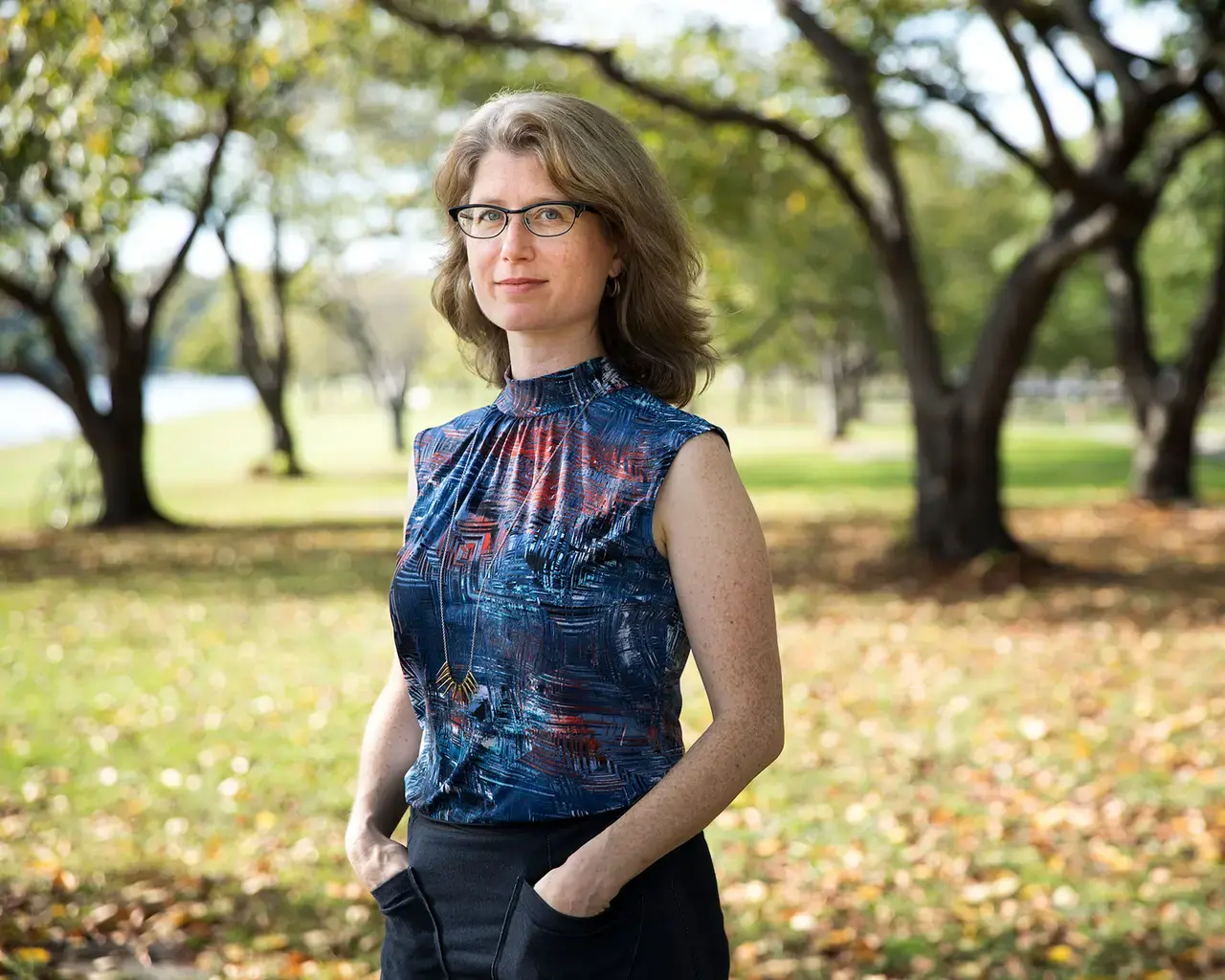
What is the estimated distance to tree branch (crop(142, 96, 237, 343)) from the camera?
60.6 feet

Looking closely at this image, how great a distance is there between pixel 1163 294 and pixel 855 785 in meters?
33.3

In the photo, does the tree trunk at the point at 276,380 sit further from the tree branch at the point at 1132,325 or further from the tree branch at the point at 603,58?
the tree branch at the point at 603,58

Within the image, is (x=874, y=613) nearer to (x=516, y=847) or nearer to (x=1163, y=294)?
(x=516, y=847)

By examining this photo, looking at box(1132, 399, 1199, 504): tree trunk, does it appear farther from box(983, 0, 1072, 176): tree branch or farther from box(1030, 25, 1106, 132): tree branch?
box(983, 0, 1072, 176): tree branch

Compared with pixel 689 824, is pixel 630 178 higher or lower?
higher

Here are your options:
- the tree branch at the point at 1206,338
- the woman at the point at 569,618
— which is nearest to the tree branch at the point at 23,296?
the tree branch at the point at 1206,338

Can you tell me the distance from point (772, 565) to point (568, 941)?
1299 centimetres

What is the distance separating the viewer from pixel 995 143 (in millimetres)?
12820

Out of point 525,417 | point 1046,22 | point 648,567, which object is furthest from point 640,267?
point 1046,22

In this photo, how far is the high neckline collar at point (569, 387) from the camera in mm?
2230

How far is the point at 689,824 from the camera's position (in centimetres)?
200

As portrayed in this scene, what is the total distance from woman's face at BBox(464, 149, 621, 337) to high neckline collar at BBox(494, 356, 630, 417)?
0.08 meters

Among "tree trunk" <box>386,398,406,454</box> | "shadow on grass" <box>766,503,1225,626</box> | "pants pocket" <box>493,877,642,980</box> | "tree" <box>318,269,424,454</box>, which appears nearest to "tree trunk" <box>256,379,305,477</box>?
"tree" <box>318,269,424,454</box>

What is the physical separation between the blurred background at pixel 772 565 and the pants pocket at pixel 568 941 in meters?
1.28
